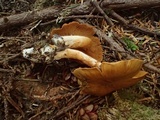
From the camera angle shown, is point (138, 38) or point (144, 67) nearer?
point (144, 67)

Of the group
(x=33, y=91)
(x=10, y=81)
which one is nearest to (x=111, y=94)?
(x=33, y=91)

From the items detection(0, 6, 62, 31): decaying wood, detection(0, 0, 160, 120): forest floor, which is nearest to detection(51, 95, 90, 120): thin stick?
detection(0, 0, 160, 120): forest floor

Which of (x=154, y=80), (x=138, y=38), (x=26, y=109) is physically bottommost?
(x=26, y=109)

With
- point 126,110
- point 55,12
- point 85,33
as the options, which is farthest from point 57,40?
point 126,110

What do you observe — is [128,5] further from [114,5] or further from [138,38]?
[138,38]

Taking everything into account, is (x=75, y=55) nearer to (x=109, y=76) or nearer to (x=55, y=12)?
(x=109, y=76)

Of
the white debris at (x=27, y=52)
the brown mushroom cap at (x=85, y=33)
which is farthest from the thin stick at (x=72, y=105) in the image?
the white debris at (x=27, y=52)
